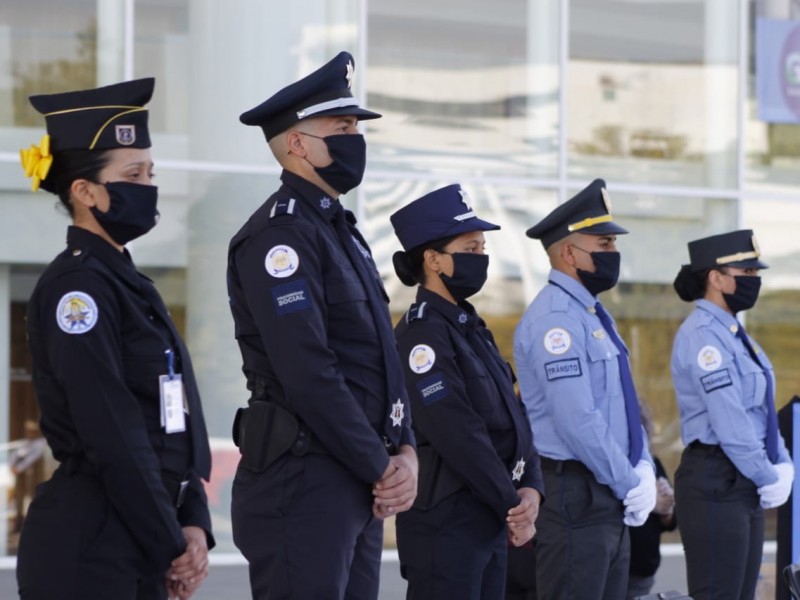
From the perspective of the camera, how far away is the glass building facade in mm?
9508

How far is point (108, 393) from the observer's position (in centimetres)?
334

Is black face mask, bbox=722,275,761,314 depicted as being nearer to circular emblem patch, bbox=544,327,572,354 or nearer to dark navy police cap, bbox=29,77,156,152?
circular emblem patch, bbox=544,327,572,354

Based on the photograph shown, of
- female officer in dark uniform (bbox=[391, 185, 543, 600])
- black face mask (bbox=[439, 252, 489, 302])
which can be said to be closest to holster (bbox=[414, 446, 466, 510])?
female officer in dark uniform (bbox=[391, 185, 543, 600])

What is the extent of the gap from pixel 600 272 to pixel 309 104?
2.08 m

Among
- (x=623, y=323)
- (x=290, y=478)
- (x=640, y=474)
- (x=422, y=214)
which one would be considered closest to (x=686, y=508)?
(x=640, y=474)

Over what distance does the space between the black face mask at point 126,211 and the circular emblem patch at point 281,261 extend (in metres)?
0.39

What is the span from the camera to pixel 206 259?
31.8 ft

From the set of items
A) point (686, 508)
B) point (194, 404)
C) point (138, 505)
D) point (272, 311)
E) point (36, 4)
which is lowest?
point (686, 508)

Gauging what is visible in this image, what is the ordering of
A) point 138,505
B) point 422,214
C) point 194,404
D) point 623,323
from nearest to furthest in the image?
1. point 138,505
2. point 194,404
3. point 422,214
4. point 623,323

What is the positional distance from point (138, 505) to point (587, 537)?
2.49 meters

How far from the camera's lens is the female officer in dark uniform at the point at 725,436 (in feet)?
20.9

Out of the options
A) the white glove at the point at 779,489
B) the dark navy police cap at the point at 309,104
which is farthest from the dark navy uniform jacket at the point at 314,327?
the white glove at the point at 779,489

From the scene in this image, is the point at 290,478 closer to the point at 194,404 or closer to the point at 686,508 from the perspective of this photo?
the point at 194,404

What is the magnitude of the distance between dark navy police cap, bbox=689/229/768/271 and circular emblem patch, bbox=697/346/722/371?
0.49 m
